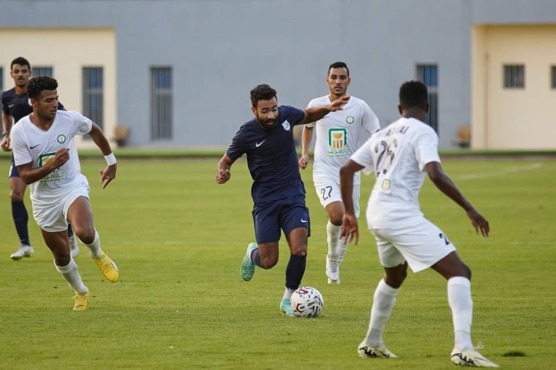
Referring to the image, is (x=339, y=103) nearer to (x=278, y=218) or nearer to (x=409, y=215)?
(x=278, y=218)

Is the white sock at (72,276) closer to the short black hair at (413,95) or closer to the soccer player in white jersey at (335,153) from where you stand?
the soccer player in white jersey at (335,153)

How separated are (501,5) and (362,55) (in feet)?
21.6

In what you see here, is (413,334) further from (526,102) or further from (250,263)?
(526,102)

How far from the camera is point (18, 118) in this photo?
17.6m

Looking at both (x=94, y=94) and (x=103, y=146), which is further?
(x=94, y=94)

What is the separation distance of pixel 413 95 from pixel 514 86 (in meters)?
50.1

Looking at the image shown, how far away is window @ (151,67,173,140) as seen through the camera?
6125 centimetres

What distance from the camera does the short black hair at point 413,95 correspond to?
9617mm

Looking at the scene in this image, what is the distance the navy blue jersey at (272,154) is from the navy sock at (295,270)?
692mm

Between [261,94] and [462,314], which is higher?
[261,94]

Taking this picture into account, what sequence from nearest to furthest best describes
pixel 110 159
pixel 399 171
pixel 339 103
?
pixel 399 171, pixel 339 103, pixel 110 159

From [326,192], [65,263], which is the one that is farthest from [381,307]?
[326,192]

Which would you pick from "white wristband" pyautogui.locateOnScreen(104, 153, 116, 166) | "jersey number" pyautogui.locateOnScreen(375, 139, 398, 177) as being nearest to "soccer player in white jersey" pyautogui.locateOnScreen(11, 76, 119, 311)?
"white wristband" pyautogui.locateOnScreen(104, 153, 116, 166)

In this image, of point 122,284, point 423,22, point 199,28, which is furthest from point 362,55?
point 122,284
